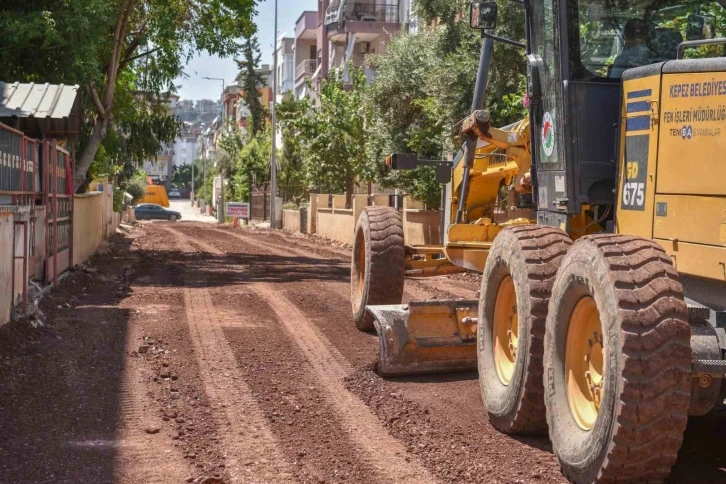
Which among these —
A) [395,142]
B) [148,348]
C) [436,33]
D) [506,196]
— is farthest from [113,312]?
[395,142]

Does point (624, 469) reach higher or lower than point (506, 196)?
lower

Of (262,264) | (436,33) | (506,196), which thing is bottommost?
(262,264)

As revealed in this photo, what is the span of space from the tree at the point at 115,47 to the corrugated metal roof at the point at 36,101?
2103mm

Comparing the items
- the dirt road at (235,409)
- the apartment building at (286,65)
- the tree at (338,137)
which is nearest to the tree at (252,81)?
the apartment building at (286,65)

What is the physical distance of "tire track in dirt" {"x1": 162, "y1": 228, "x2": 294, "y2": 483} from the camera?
6062 millimetres

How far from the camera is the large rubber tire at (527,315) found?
640cm

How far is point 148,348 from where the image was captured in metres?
10.3

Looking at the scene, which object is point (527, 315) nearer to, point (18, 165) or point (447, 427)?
point (447, 427)

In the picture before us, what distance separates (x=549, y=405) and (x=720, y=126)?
1823mm

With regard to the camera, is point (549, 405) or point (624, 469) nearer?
point (624, 469)

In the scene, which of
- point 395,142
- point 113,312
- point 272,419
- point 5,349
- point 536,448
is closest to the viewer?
point 536,448

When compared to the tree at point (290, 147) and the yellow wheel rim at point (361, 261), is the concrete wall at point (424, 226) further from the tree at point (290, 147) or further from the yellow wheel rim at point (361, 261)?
the tree at point (290, 147)

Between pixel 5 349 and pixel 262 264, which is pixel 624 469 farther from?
pixel 262 264

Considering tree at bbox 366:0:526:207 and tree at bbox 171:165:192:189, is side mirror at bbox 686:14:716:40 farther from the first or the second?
tree at bbox 171:165:192:189
